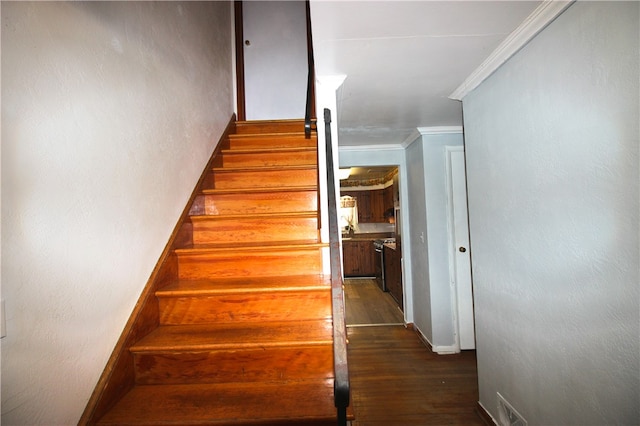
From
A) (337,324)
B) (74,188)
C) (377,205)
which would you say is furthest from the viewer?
(377,205)

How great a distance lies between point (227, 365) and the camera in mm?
1240

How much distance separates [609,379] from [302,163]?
212 cm

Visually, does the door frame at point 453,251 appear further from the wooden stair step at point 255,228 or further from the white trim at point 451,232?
the wooden stair step at point 255,228

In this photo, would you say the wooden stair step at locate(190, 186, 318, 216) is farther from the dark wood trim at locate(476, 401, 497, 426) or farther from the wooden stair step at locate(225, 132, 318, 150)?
the dark wood trim at locate(476, 401, 497, 426)

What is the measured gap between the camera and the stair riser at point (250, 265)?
1705 mm

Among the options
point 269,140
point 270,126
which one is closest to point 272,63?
point 270,126

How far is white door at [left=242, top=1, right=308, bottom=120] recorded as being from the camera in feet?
11.9

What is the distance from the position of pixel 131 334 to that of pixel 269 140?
198cm

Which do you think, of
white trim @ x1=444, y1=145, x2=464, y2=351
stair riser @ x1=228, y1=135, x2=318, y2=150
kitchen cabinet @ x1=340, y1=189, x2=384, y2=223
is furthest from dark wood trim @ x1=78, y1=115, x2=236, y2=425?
kitchen cabinet @ x1=340, y1=189, x2=384, y2=223

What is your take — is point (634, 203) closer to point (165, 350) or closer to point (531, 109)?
point (531, 109)

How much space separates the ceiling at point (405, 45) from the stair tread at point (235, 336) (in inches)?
55.8

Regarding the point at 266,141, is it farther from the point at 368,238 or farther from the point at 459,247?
the point at 368,238

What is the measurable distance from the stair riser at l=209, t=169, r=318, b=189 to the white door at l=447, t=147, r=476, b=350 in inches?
66.6

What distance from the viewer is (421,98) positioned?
7.16 feet
